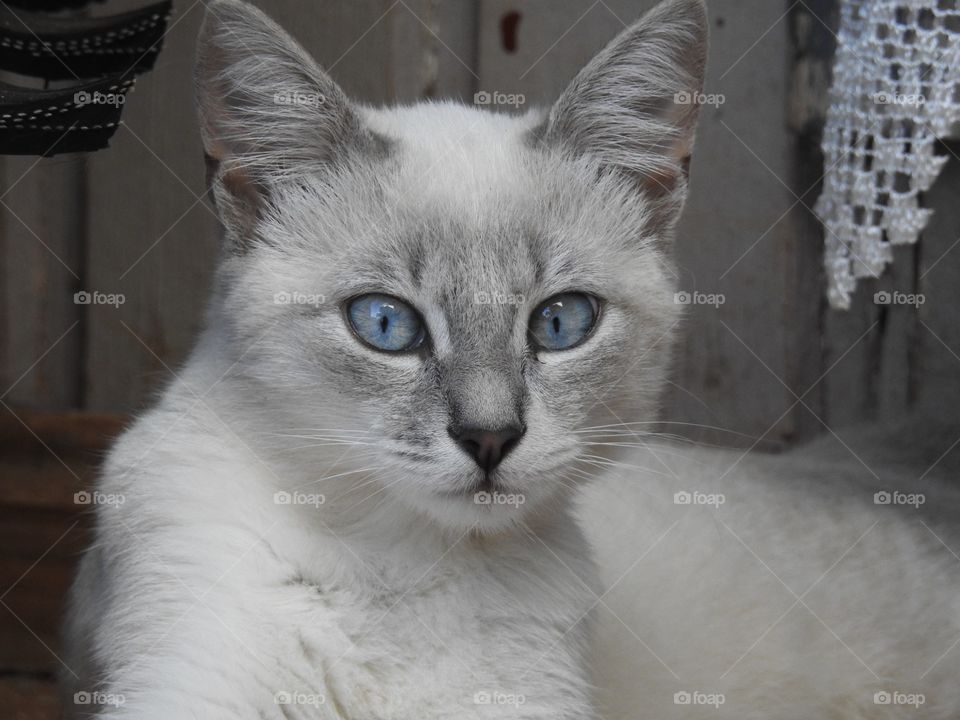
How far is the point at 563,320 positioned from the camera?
199cm

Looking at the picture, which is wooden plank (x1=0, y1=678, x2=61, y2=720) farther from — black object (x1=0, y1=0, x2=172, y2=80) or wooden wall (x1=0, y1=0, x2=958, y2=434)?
black object (x1=0, y1=0, x2=172, y2=80)

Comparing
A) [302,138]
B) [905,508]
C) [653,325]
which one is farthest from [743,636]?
[302,138]

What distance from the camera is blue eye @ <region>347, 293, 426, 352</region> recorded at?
1880 millimetres

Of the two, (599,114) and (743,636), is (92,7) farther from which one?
(743,636)

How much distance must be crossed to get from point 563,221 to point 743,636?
1.13m

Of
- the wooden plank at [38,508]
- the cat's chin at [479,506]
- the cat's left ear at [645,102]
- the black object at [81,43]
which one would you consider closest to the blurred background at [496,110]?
the wooden plank at [38,508]

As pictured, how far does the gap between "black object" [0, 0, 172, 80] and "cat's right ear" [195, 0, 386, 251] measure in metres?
0.35

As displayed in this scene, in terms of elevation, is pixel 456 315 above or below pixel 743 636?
above

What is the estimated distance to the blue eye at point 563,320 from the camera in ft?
6.43

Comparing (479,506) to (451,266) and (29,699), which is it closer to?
(451,266)

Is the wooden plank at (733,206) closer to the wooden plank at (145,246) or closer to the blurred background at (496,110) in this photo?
the blurred background at (496,110)

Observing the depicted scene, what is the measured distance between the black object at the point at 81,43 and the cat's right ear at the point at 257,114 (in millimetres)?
351

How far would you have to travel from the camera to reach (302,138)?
2072 millimetres

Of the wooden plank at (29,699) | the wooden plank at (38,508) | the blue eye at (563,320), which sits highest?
the blue eye at (563,320)
